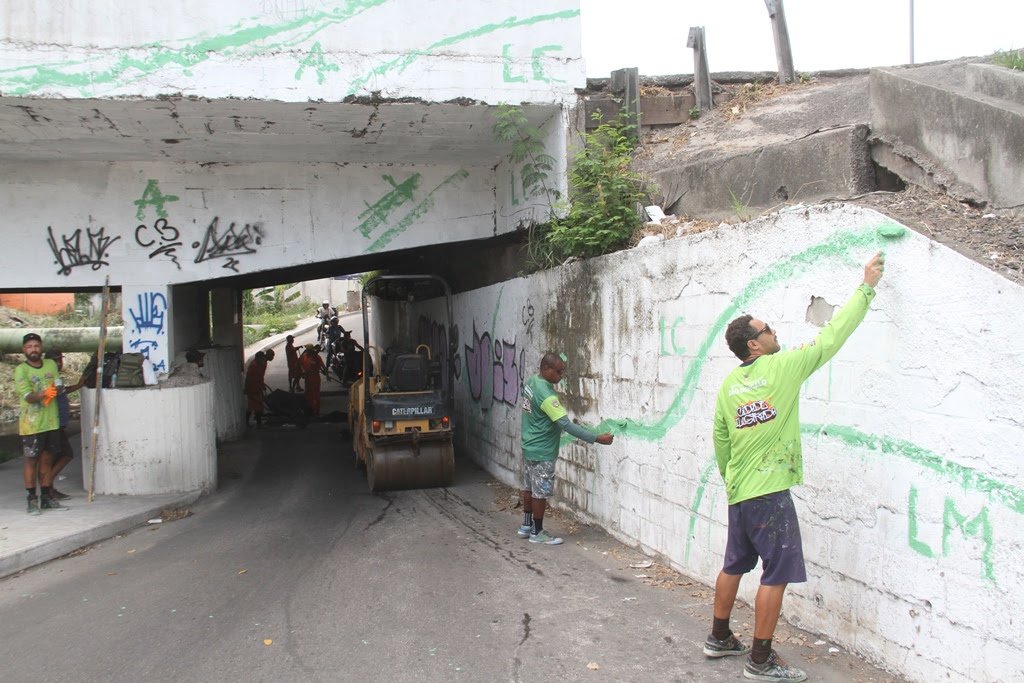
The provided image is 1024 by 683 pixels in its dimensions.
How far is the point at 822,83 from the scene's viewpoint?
33.8 ft

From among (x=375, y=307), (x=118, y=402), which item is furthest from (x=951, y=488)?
(x=375, y=307)

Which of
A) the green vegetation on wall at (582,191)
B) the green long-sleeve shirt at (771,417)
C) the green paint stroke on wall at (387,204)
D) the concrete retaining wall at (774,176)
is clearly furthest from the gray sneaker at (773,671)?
the green paint stroke on wall at (387,204)

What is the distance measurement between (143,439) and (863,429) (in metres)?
8.41

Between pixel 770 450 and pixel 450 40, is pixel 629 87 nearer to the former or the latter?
pixel 450 40

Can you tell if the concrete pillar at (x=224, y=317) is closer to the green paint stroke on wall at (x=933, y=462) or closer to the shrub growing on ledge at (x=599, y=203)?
the shrub growing on ledge at (x=599, y=203)

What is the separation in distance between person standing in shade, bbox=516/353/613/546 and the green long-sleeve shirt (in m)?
2.85

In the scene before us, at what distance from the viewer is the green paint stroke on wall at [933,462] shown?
3.36 m

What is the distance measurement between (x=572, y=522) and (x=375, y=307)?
1638 cm

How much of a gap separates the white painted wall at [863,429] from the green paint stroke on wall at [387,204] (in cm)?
422

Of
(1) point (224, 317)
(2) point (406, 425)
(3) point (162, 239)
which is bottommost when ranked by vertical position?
(2) point (406, 425)

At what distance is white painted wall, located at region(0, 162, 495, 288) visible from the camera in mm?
9375

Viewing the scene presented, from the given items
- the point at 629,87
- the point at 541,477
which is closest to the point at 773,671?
the point at 541,477

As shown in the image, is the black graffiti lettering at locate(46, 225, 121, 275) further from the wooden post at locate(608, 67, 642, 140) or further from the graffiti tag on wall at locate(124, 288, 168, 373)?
the wooden post at locate(608, 67, 642, 140)

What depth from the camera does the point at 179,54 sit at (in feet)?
25.5
